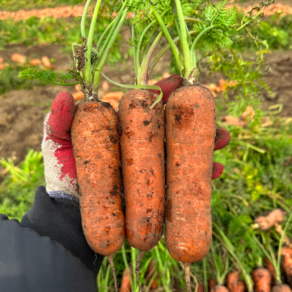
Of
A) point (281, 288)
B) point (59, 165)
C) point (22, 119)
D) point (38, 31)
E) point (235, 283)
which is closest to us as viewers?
point (59, 165)

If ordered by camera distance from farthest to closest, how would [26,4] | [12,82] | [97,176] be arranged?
[26,4], [12,82], [97,176]

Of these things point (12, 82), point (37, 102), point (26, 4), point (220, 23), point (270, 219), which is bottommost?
point (270, 219)

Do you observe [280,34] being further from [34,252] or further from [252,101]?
[34,252]

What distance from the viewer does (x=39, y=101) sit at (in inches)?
178

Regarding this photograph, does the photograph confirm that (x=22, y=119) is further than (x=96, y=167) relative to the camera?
Yes

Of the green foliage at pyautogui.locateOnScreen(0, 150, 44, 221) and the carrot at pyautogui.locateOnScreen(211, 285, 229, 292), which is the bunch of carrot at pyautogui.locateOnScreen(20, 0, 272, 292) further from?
the green foliage at pyautogui.locateOnScreen(0, 150, 44, 221)

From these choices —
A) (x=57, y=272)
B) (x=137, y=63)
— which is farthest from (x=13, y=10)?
(x=57, y=272)

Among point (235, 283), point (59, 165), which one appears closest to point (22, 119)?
point (59, 165)

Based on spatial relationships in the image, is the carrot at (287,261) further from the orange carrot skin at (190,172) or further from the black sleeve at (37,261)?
the black sleeve at (37,261)

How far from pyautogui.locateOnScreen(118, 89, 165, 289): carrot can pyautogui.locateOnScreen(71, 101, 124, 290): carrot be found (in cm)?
12

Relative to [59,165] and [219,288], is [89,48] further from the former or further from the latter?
[219,288]

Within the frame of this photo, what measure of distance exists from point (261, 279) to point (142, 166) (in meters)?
1.90

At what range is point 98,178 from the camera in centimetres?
182

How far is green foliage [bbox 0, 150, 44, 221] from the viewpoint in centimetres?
281
